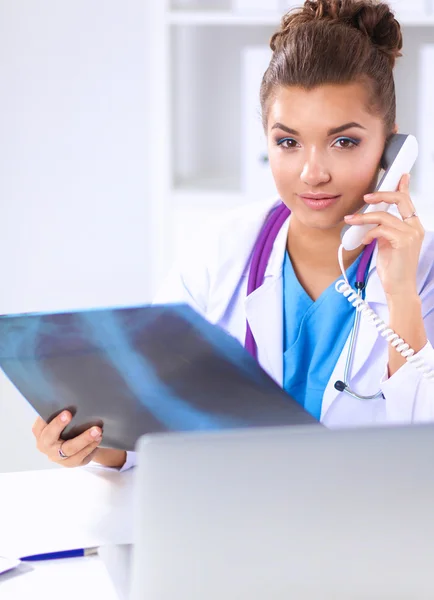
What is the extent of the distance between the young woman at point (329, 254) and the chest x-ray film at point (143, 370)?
0.15 meters

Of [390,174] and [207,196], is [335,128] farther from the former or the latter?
[207,196]

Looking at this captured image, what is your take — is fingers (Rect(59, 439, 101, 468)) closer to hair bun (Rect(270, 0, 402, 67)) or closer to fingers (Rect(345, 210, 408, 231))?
fingers (Rect(345, 210, 408, 231))

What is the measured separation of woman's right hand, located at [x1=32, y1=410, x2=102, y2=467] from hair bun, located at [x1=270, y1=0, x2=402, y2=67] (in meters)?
0.79

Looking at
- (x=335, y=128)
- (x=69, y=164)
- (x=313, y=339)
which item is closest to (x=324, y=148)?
(x=335, y=128)

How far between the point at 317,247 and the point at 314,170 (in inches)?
8.5

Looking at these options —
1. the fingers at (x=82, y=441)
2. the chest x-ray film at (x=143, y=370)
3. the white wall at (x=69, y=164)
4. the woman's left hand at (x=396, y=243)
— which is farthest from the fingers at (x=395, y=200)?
the white wall at (x=69, y=164)

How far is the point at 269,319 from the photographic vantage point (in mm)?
1684

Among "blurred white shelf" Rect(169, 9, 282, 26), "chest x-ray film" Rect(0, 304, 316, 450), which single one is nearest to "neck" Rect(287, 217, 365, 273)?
"chest x-ray film" Rect(0, 304, 316, 450)

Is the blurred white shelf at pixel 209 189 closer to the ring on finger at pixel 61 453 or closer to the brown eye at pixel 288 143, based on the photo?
the brown eye at pixel 288 143

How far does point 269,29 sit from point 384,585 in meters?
2.11

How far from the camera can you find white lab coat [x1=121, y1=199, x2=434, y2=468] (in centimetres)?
150

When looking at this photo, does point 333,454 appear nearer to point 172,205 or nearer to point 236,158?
point 172,205

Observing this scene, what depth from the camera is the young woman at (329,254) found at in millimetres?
1517

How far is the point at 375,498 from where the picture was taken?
2.45 ft
